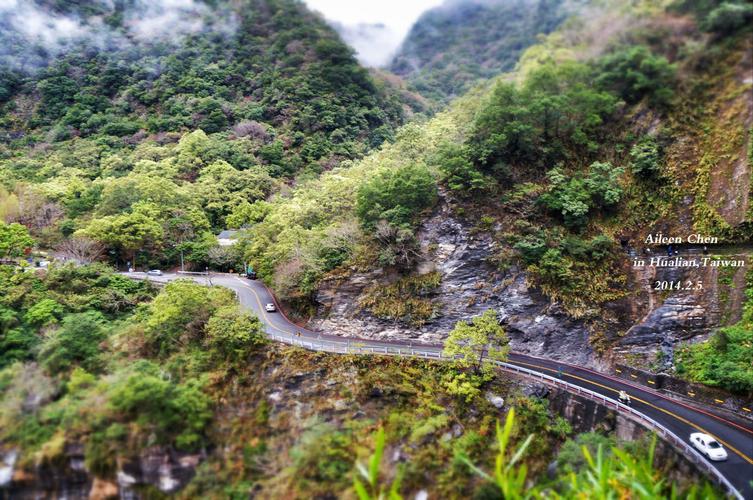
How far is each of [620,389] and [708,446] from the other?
6.13 metres

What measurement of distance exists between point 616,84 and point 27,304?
4341 centimetres

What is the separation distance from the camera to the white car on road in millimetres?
19328

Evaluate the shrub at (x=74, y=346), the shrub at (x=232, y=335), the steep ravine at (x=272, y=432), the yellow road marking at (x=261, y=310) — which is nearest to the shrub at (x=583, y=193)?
the steep ravine at (x=272, y=432)

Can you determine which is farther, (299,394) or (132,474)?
(299,394)

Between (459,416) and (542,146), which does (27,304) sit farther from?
(542,146)

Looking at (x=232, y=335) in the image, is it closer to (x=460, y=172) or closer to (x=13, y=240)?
(x=460, y=172)

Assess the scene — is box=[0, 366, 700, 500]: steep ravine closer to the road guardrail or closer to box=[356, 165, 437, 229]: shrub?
the road guardrail

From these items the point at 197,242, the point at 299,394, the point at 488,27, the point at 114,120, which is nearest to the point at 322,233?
the point at 299,394

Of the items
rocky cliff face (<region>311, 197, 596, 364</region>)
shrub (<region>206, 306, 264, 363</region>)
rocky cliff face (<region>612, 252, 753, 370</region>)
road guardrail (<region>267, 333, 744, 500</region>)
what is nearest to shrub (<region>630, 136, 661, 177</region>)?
rocky cliff face (<region>612, 252, 753, 370</region>)

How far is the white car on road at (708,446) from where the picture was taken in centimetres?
1933

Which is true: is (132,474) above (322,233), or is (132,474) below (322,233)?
below

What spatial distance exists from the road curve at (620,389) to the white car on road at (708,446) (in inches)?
12.7

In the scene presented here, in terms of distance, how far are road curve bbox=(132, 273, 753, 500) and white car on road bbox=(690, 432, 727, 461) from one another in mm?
322

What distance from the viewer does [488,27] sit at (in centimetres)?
9144
